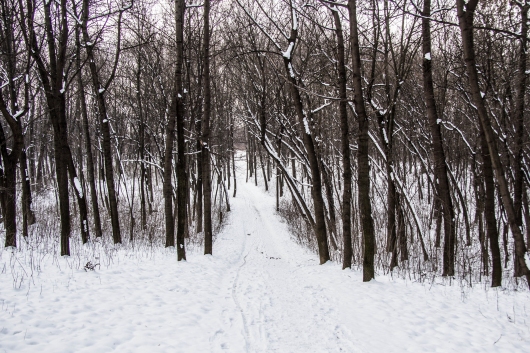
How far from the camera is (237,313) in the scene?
5.76 meters

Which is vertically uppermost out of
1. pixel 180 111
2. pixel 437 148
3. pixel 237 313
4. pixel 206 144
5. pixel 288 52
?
pixel 288 52

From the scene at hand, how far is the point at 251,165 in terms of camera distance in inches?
1790

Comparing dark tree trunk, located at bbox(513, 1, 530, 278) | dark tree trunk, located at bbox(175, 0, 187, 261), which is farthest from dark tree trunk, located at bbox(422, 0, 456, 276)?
dark tree trunk, located at bbox(175, 0, 187, 261)

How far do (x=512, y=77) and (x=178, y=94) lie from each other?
10.3m

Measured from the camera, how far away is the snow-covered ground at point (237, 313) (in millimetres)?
4195

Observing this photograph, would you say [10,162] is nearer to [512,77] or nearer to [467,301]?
[467,301]

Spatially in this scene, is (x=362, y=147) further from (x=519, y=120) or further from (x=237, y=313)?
(x=519, y=120)

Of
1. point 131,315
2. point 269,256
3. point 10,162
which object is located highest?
point 10,162

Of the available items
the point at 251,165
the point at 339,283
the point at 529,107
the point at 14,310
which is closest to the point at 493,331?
the point at 339,283

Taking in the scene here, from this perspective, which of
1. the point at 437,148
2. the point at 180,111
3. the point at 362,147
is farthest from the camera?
the point at 180,111

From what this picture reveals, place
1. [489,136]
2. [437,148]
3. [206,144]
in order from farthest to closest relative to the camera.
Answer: [206,144]
[437,148]
[489,136]

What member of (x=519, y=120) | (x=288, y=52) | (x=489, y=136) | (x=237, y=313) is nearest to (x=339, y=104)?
(x=288, y=52)

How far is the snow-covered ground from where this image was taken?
420 centimetres

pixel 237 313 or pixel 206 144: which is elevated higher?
pixel 206 144
